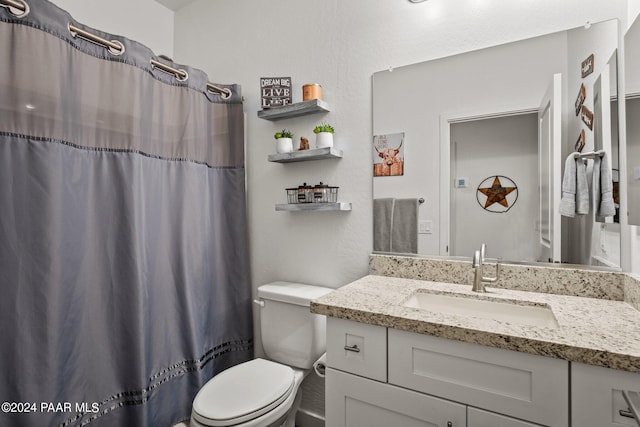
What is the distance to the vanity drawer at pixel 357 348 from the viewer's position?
3.59 ft

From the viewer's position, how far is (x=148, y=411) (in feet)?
5.07

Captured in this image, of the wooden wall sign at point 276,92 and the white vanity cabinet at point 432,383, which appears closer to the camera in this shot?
the white vanity cabinet at point 432,383

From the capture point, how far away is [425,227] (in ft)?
5.22

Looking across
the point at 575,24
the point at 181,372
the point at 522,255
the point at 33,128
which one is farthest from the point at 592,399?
the point at 33,128

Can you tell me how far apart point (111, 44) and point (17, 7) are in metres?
0.32

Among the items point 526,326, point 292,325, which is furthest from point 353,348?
point 292,325

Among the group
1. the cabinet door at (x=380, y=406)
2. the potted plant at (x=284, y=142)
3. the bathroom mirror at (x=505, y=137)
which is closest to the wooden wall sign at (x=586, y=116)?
the bathroom mirror at (x=505, y=137)

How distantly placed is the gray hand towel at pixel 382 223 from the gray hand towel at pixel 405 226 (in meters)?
0.02

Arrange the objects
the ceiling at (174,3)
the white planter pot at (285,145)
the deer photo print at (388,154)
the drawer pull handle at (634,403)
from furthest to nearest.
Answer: the ceiling at (174,3) < the white planter pot at (285,145) < the deer photo print at (388,154) < the drawer pull handle at (634,403)

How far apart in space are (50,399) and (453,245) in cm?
172

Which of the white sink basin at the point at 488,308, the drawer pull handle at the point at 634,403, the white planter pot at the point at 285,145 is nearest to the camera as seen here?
the drawer pull handle at the point at 634,403

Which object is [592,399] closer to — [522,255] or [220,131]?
[522,255]

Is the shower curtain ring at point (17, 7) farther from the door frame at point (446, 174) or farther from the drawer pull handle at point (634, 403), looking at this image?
Answer: the drawer pull handle at point (634, 403)

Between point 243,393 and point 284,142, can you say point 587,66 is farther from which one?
point 243,393
